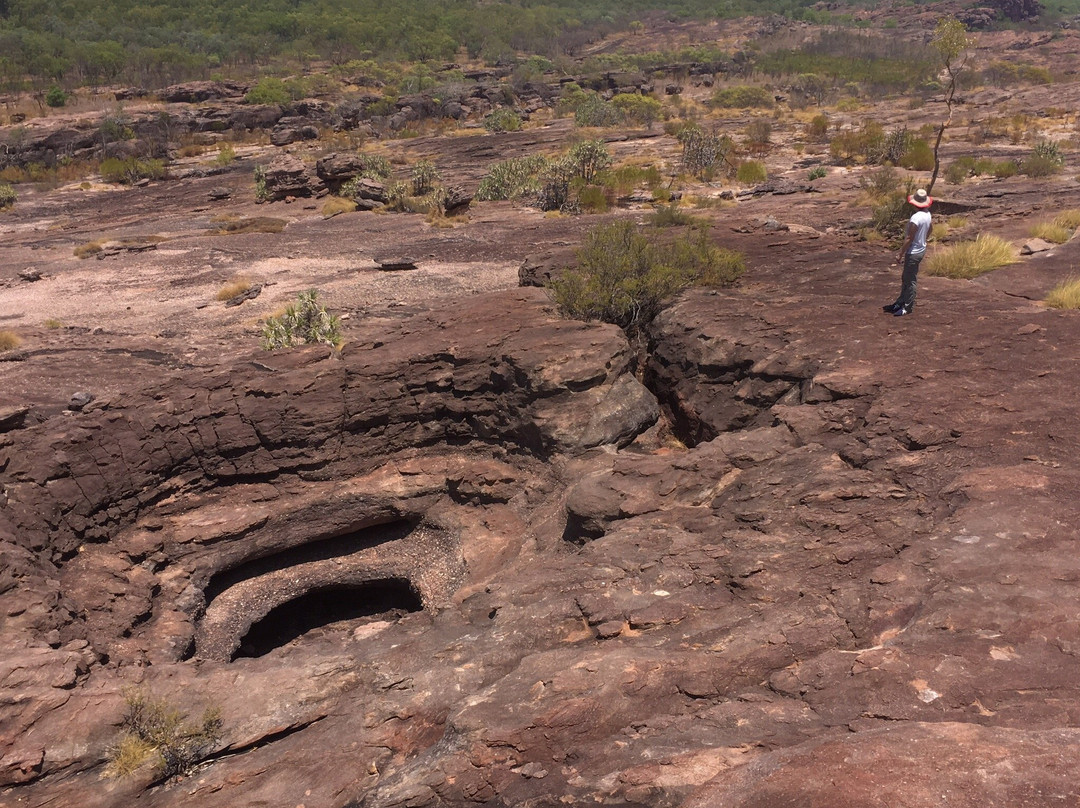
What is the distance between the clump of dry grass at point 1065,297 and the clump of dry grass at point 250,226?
22.5 m

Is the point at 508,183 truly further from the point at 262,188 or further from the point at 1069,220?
the point at 1069,220

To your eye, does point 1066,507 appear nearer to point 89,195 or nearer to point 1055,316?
point 1055,316

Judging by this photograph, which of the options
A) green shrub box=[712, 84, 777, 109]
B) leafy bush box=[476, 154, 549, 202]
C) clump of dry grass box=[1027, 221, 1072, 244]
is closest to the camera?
clump of dry grass box=[1027, 221, 1072, 244]

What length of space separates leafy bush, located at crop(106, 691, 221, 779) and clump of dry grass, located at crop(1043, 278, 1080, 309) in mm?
10594

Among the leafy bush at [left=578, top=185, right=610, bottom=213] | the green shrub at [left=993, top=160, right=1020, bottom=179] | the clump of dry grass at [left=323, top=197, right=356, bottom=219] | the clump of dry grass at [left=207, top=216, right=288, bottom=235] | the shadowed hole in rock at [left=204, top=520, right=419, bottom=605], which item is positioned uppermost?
the green shrub at [left=993, top=160, right=1020, bottom=179]

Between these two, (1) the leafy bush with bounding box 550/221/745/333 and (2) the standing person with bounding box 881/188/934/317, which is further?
(1) the leafy bush with bounding box 550/221/745/333

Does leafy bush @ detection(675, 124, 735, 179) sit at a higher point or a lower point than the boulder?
higher

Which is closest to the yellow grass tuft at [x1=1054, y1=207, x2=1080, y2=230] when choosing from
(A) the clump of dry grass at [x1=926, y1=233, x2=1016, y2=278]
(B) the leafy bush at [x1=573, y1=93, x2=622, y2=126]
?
(A) the clump of dry grass at [x1=926, y1=233, x2=1016, y2=278]

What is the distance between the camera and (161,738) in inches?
208

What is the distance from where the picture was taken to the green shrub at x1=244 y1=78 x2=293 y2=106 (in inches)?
2146

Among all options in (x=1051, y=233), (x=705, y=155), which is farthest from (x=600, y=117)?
(x=1051, y=233)

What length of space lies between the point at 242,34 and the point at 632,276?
91.2 meters

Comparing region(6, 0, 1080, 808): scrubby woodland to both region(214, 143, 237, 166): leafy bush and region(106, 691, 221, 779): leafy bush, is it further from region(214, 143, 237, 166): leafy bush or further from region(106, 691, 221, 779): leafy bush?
region(214, 143, 237, 166): leafy bush

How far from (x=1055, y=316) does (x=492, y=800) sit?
29.1 ft
